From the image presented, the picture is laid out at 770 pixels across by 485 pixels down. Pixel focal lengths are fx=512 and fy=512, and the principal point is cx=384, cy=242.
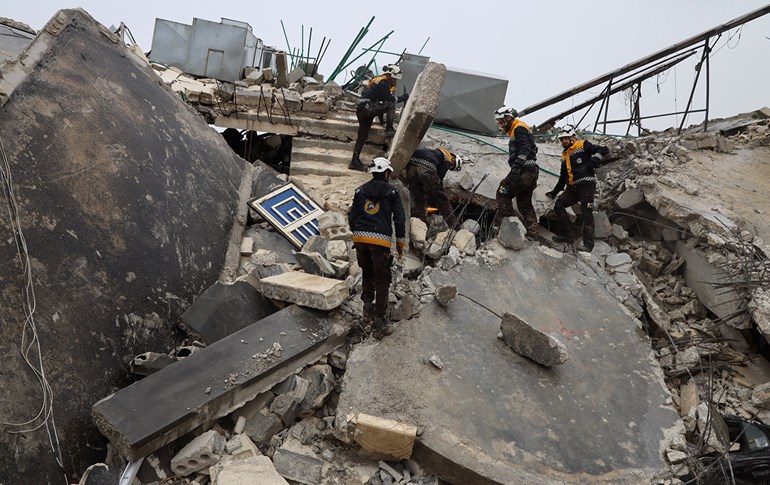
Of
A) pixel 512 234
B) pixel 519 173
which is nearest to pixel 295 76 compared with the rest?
pixel 519 173

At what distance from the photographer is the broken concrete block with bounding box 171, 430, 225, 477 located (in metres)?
3.70

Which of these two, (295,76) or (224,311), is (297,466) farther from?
(295,76)

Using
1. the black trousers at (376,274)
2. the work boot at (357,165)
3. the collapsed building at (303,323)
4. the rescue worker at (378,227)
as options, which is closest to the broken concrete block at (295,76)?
the work boot at (357,165)

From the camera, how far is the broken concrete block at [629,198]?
7039 mm

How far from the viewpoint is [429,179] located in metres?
6.71

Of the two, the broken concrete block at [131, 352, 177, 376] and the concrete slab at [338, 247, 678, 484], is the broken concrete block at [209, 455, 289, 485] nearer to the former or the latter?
the concrete slab at [338, 247, 678, 484]

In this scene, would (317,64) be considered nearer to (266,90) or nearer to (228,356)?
(266,90)

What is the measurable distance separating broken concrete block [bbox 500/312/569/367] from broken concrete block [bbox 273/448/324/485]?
210 centimetres

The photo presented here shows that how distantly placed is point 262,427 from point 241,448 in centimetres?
26

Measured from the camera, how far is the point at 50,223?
4.12 m

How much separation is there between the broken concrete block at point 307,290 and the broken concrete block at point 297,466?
1.31m

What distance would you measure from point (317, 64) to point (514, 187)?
23.4 ft

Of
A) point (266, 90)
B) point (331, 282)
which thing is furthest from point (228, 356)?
point (266, 90)

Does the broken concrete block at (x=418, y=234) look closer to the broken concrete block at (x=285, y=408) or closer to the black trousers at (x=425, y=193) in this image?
the black trousers at (x=425, y=193)
